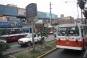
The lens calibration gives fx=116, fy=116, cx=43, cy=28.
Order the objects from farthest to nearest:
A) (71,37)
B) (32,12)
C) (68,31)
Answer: (32,12), (68,31), (71,37)

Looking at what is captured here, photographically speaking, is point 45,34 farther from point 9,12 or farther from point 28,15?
point 9,12

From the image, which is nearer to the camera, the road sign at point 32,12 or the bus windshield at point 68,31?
the bus windshield at point 68,31

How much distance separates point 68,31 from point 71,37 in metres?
0.57

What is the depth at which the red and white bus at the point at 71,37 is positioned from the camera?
8945 millimetres

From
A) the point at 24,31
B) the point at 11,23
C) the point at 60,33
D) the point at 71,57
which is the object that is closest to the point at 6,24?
the point at 11,23

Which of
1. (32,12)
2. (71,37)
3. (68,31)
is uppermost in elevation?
(32,12)

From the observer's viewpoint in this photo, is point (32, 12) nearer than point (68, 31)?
No

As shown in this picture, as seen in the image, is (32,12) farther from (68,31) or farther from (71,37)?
(71,37)

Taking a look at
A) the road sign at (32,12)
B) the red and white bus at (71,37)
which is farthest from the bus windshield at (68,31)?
the road sign at (32,12)

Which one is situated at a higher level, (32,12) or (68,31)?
(32,12)

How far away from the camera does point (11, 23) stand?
82.1ft

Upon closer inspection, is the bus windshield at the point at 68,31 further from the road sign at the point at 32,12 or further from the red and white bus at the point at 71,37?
the road sign at the point at 32,12

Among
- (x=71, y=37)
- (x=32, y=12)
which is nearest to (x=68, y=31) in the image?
(x=71, y=37)

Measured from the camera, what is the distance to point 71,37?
363 inches
